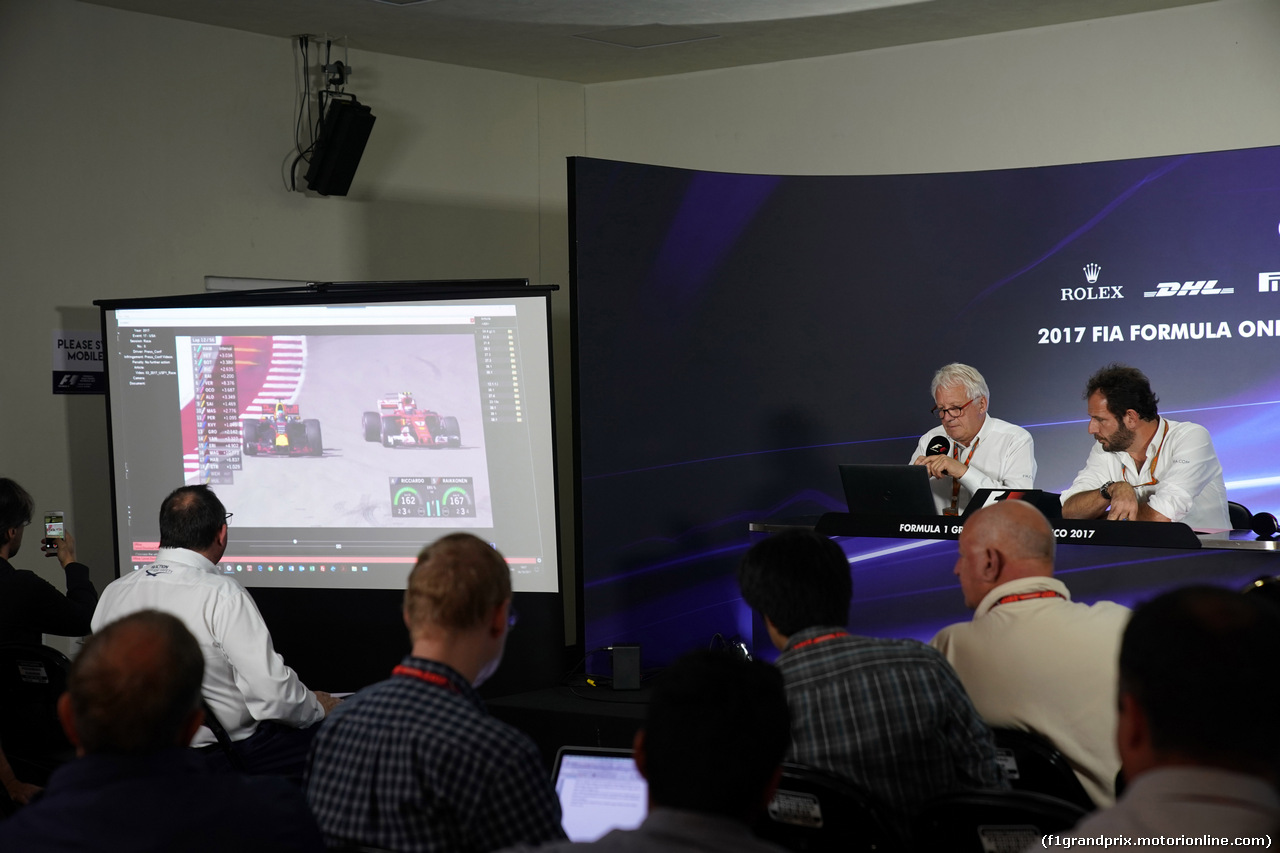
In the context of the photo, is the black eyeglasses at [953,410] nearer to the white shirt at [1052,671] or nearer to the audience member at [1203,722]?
the white shirt at [1052,671]

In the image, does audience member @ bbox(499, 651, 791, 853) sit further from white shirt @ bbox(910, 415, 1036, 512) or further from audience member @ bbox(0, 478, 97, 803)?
white shirt @ bbox(910, 415, 1036, 512)

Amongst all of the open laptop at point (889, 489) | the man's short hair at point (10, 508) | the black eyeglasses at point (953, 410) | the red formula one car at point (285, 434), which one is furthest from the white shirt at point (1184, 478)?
the man's short hair at point (10, 508)

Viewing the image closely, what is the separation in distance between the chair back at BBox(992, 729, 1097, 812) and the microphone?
2647 millimetres

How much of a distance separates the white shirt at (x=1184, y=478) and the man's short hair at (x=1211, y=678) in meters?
3.36

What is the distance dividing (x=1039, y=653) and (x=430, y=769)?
4.44ft

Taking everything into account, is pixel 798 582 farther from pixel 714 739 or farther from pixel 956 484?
pixel 956 484

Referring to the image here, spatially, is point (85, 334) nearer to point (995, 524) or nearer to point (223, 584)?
point (223, 584)

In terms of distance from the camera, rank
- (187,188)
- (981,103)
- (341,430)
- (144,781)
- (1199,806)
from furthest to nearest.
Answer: (981,103), (187,188), (341,430), (144,781), (1199,806)

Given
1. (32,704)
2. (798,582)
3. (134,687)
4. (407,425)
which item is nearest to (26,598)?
(32,704)

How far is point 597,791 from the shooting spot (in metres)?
2.03

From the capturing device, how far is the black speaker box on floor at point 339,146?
556 cm

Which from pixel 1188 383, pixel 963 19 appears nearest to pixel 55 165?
pixel 963 19

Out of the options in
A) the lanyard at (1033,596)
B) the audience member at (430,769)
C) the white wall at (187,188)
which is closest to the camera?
the audience member at (430,769)

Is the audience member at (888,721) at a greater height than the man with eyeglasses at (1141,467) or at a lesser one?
lesser
